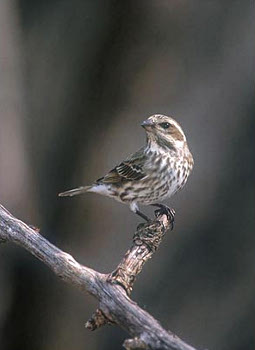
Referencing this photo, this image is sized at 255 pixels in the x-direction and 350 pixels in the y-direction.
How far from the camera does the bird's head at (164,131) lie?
431 cm

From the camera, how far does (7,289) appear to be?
743 cm

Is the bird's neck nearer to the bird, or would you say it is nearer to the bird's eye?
the bird

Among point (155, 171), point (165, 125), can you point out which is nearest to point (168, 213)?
point (155, 171)

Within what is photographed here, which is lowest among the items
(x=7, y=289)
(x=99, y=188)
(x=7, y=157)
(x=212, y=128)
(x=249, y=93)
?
(x=7, y=289)

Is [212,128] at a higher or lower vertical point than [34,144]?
higher

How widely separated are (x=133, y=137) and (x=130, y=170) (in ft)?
8.08

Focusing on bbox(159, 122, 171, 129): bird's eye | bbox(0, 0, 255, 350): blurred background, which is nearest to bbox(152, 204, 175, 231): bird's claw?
bbox(159, 122, 171, 129): bird's eye

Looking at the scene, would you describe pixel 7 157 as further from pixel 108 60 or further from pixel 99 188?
pixel 99 188

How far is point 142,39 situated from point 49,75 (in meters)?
0.96

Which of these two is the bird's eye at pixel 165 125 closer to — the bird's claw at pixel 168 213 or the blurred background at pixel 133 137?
the bird's claw at pixel 168 213

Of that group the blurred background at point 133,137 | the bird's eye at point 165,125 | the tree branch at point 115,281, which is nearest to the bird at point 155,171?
the bird's eye at point 165,125

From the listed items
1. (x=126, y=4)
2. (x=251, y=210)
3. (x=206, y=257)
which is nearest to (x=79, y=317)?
(x=206, y=257)

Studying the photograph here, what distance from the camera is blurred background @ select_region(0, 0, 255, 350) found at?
690 centimetres

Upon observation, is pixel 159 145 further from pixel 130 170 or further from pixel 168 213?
pixel 168 213
